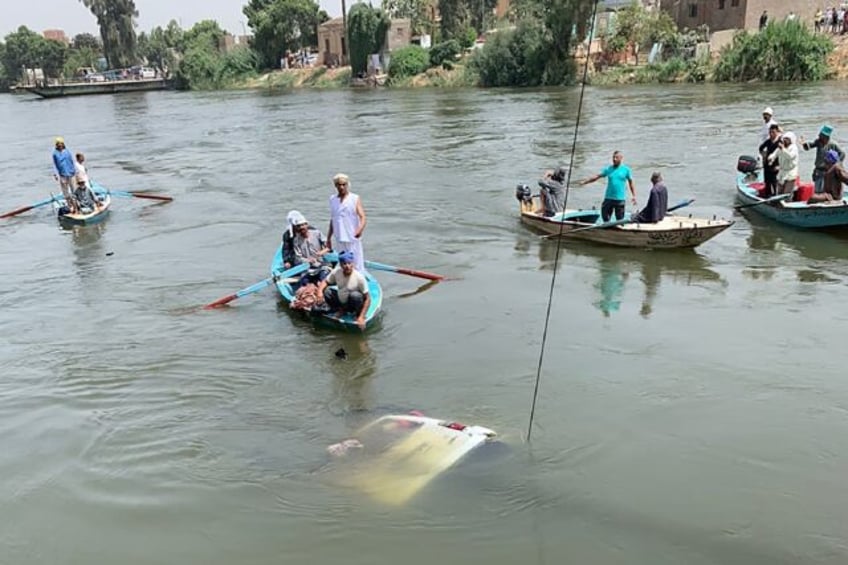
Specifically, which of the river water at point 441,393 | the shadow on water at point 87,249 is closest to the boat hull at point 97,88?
the river water at point 441,393

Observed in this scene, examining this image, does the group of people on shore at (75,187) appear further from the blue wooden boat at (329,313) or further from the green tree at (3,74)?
the green tree at (3,74)

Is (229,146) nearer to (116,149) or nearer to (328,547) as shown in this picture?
(116,149)

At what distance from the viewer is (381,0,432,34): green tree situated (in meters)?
69.9

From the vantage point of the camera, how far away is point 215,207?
1903 centimetres

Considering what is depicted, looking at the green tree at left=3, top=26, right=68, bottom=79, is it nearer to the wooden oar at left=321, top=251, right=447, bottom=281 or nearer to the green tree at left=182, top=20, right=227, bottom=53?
the green tree at left=182, top=20, right=227, bottom=53

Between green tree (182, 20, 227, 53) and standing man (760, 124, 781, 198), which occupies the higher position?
green tree (182, 20, 227, 53)

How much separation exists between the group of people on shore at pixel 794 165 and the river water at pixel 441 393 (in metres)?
0.82

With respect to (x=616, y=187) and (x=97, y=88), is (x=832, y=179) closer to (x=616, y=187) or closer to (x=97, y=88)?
(x=616, y=187)

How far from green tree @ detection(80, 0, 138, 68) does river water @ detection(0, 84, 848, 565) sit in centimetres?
8923

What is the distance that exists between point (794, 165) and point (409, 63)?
49.4 meters

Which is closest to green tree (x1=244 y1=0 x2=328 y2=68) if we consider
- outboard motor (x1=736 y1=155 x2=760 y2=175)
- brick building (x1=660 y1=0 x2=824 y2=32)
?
brick building (x1=660 y1=0 x2=824 y2=32)

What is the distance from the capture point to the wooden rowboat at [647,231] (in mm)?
12156

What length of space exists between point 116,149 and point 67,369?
24621mm

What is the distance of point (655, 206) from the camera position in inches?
493
